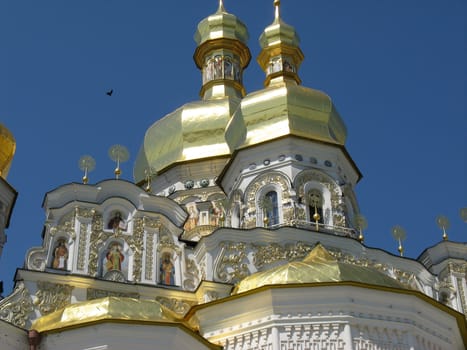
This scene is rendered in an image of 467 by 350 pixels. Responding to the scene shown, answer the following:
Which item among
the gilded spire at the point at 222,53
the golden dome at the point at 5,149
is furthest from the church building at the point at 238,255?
the gilded spire at the point at 222,53

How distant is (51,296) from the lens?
16.9 meters

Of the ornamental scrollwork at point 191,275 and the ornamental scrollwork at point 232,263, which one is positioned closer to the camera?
the ornamental scrollwork at point 232,263

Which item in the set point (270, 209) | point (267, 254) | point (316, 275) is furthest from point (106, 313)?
point (270, 209)

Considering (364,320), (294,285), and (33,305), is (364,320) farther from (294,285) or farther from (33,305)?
(33,305)

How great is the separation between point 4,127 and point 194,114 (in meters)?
6.63

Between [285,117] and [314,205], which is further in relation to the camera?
[285,117]

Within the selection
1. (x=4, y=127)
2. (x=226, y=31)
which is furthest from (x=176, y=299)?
(x=226, y=31)

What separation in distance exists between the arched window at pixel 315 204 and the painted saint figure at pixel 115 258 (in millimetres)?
4270

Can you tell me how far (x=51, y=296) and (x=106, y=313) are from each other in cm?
270

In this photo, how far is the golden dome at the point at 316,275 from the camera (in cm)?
1537

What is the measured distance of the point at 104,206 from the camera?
18453 mm

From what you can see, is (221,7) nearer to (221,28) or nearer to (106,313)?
(221,28)

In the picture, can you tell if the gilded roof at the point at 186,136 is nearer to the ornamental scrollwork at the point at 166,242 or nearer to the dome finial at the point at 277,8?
the dome finial at the point at 277,8

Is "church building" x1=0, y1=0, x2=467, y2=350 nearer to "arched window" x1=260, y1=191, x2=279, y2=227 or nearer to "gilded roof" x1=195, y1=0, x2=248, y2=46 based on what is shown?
"arched window" x1=260, y1=191, x2=279, y2=227
